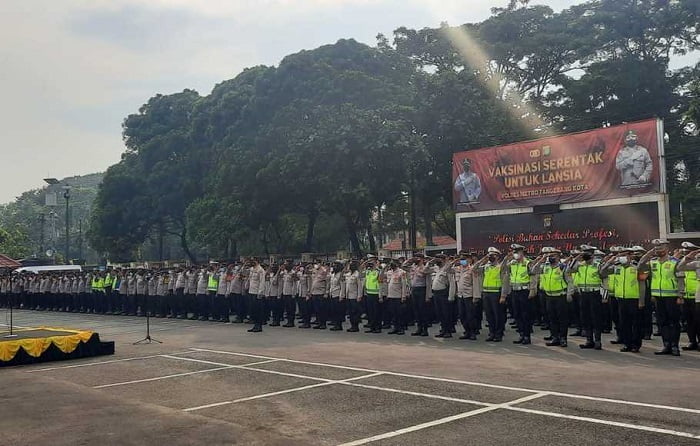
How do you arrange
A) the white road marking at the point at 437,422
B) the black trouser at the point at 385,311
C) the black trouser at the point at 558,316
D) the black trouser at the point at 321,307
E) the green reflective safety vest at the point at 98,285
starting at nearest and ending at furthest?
the white road marking at the point at 437,422 < the black trouser at the point at 558,316 < the black trouser at the point at 385,311 < the black trouser at the point at 321,307 < the green reflective safety vest at the point at 98,285

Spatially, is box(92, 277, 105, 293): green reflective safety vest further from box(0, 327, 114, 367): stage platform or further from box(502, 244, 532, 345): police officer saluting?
box(502, 244, 532, 345): police officer saluting

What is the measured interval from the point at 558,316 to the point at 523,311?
2.36 feet

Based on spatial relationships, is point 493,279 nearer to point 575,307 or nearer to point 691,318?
point 575,307

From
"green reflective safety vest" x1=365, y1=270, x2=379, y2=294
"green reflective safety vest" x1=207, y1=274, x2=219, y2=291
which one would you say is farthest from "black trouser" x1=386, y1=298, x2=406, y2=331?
"green reflective safety vest" x1=207, y1=274, x2=219, y2=291

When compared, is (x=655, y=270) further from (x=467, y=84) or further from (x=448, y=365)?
(x=467, y=84)

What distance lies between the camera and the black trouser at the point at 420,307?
45.8ft

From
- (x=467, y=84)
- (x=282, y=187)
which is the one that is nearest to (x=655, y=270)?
(x=467, y=84)

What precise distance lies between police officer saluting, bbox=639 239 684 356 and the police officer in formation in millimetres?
16

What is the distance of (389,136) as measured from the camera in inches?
1002

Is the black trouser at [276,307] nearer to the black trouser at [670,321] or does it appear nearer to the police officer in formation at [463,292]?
the police officer in formation at [463,292]

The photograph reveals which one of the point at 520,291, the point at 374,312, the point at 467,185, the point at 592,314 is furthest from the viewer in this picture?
the point at 467,185

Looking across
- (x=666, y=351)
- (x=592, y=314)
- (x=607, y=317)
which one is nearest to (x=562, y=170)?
(x=607, y=317)

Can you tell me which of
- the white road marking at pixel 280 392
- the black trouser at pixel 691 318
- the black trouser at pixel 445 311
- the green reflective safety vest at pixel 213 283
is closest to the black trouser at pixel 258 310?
the green reflective safety vest at pixel 213 283

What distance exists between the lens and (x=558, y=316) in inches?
455
